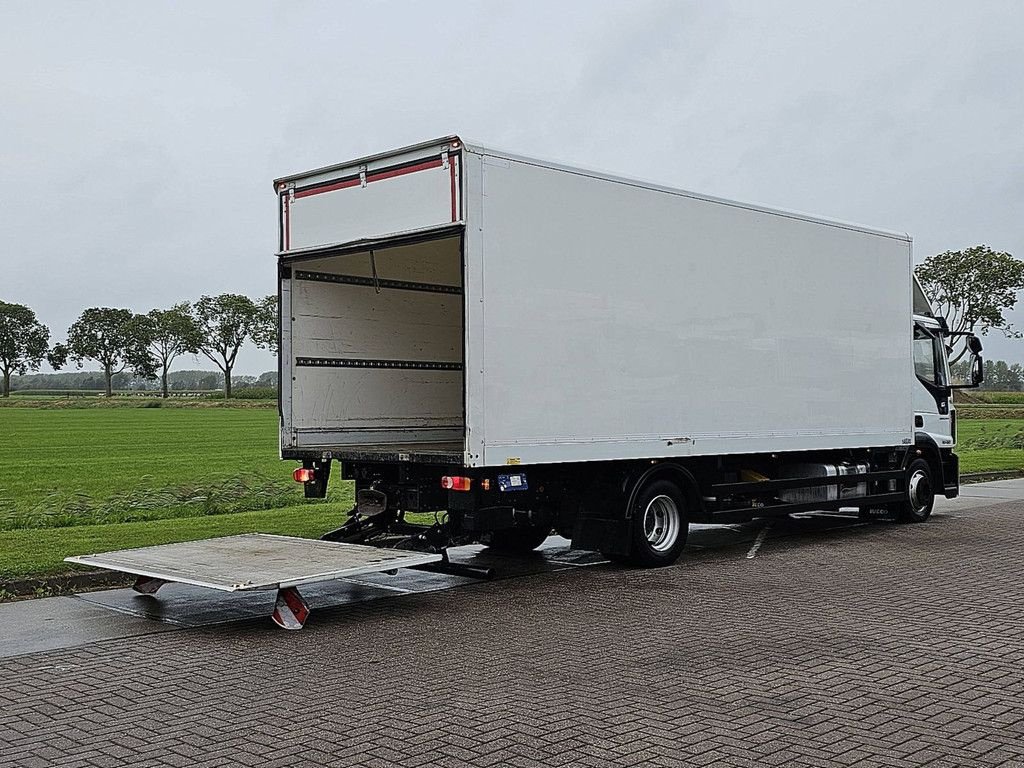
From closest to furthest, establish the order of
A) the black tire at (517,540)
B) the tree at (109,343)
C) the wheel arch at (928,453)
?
the black tire at (517,540) < the wheel arch at (928,453) < the tree at (109,343)

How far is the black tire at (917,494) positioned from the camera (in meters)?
16.0

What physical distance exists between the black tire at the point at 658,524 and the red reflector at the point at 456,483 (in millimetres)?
2185

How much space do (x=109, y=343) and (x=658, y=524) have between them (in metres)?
148

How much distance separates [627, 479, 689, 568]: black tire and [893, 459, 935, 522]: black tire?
16.8 feet

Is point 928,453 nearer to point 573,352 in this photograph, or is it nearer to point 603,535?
point 603,535

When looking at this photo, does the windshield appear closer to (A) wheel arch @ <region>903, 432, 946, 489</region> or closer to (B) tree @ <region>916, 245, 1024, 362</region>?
(A) wheel arch @ <region>903, 432, 946, 489</region>

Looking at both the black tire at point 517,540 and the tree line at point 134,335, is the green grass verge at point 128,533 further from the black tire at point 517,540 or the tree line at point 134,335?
the tree line at point 134,335

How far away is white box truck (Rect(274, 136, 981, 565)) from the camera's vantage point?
10164 mm

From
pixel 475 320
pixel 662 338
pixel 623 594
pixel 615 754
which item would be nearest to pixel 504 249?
pixel 475 320

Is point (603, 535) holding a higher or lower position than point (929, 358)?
lower

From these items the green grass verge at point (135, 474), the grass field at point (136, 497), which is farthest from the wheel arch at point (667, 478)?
the green grass verge at point (135, 474)

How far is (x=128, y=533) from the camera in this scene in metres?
13.7

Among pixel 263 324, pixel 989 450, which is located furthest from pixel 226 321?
pixel 989 450

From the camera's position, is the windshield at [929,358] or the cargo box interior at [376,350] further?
the windshield at [929,358]
